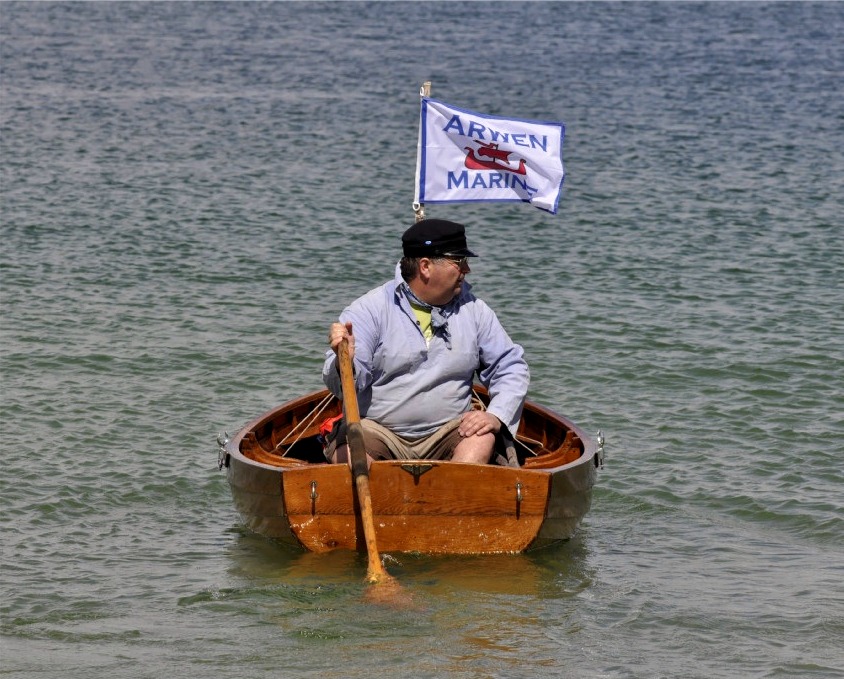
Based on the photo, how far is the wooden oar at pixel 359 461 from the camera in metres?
7.96

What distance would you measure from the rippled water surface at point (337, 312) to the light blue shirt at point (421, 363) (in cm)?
89

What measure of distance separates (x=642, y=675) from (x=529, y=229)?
44.1 ft

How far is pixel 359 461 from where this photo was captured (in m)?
7.97

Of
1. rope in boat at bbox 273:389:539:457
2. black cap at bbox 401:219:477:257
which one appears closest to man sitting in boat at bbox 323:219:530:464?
black cap at bbox 401:219:477:257

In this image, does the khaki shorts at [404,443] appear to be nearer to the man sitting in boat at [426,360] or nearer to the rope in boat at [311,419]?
the man sitting in boat at [426,360]

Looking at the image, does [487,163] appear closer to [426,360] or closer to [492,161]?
[492,161]

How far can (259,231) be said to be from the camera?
19.6 m

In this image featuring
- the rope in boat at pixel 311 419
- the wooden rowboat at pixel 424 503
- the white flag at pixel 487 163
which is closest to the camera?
the wooden rowboat at pixel 424 503

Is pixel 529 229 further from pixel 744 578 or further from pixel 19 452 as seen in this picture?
pixel 744 578

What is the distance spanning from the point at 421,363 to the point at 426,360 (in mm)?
34

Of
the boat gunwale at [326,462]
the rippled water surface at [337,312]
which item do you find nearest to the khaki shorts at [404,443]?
the boat gunwale at [326,462]

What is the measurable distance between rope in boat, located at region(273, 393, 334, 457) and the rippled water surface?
0.61 metres

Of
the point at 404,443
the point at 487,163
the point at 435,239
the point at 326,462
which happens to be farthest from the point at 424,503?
the point at 487,163

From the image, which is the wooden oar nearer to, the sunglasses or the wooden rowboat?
Answer: the wooden rowboat
